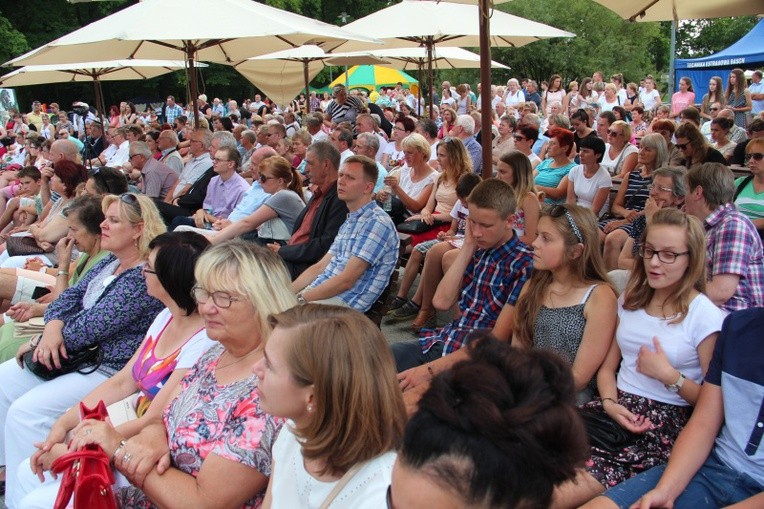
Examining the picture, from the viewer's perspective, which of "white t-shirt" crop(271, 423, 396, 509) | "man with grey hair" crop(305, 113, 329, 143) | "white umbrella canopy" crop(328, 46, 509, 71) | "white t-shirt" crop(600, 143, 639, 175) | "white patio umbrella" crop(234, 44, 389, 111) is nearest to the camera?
"white t-shirt" crop(271, 423, 396, 509)

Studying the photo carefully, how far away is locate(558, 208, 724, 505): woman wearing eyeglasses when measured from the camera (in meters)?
2.48

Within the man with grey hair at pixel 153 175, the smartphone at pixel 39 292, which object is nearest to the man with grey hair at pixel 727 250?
the smartphone at pixel 39 292

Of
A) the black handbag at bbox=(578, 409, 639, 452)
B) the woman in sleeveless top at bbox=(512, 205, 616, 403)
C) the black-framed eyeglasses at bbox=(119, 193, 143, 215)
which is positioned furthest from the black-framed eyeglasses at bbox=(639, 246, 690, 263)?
the black-framed eyeglasses at bbox=(119, 193, 143, 215)

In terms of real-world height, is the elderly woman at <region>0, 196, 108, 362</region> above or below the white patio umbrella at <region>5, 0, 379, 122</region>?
below

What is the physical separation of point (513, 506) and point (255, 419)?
1.30 meters

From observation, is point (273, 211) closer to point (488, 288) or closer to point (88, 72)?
point (488, 288)

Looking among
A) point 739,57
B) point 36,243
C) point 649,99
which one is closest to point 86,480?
point 36,243

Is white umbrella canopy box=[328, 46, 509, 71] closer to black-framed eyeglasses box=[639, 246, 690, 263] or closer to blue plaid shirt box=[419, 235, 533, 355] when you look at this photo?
blue plaid shirt box=[419, 235, 533, 355]

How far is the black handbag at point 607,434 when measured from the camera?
2486 mm

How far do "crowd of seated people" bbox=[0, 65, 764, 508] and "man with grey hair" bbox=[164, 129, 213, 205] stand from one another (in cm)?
235

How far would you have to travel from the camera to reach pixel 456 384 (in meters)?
1.19

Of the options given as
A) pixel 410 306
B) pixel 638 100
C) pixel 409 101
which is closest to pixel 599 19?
pixel 409 101

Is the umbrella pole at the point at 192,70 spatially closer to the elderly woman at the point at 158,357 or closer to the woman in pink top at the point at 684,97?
the elderly woman at the point at 158,357

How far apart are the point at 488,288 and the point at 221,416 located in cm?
168
